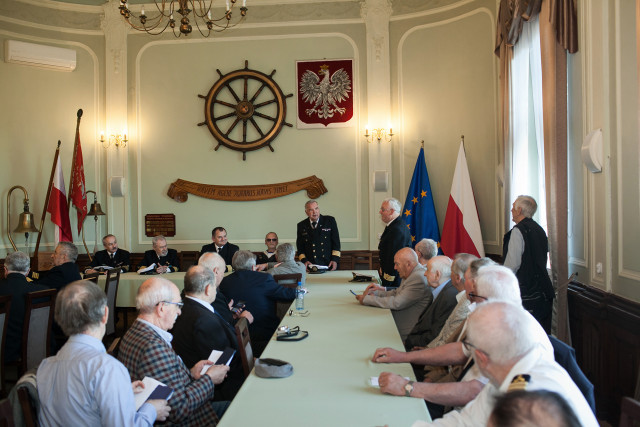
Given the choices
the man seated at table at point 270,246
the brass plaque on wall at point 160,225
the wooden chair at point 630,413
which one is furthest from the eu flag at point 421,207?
the wooden chair at point 630,413

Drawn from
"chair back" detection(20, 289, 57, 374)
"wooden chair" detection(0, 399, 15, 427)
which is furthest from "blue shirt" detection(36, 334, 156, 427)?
"chair back" detection(20, 289, 57, 374)

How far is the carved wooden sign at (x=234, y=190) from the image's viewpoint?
7508 millimetres

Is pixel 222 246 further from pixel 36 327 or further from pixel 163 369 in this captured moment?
pixel 163 369

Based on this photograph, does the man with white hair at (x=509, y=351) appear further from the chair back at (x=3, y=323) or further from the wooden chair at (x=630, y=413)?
the chair back at (x=3, y=323)

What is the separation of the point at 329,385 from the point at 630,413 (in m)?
1.08

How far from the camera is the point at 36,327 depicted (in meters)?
3.96

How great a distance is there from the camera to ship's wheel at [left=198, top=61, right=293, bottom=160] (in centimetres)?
753

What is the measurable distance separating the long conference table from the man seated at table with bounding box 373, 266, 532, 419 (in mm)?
57

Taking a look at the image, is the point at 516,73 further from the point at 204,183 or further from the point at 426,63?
the point at 204,183

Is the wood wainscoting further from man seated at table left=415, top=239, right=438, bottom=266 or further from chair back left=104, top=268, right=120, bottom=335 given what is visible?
chair back left=104, top=268, right=120, bottom=335

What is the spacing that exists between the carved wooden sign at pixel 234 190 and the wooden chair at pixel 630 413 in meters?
6.12

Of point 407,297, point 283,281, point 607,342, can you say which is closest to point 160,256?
point 283,281

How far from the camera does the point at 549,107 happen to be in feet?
13.6

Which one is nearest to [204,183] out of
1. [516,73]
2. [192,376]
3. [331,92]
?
[331,92]
